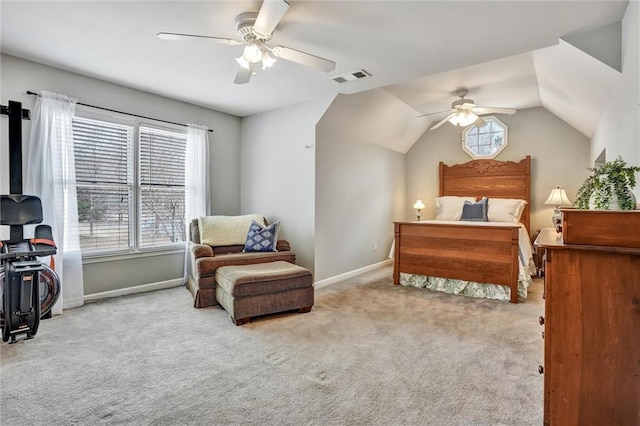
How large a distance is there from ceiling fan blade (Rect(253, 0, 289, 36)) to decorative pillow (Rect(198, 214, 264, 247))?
2665 mm

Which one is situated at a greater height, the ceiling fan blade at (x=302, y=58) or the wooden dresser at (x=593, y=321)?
the ceiling fan blade at (x=302, y=58)

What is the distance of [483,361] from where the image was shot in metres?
2.40

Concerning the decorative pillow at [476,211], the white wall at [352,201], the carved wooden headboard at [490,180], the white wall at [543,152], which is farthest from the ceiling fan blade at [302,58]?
the white wall at [543,152]

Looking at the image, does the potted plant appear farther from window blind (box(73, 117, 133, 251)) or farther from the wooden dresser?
window blind (box(73, 117, 133, 251))

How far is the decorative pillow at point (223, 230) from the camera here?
14.0ft

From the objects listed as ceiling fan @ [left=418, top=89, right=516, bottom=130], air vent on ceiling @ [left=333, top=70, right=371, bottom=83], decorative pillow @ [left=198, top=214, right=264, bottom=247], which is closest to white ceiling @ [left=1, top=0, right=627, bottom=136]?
air vent on ceiling @ [left=333, top=70, right=371, bottom=83]

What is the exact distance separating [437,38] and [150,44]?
2410mm

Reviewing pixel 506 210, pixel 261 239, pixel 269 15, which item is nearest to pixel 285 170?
pixel 261 239

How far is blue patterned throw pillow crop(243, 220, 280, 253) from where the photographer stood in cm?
422

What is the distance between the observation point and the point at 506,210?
5293 mm

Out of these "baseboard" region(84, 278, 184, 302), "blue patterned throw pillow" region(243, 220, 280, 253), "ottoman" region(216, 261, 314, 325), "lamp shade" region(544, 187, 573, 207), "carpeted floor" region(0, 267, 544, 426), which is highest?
"lamp shade" region(544, 187, 573, 207)

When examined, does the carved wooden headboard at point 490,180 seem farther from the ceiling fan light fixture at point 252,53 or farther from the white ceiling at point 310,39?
the ceiling fan light fixture at point 252,53

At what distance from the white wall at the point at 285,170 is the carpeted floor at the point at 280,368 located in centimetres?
138

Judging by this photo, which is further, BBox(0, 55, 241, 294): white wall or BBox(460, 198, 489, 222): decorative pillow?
BBox(460, 198, 489, 222): decorative pillow
